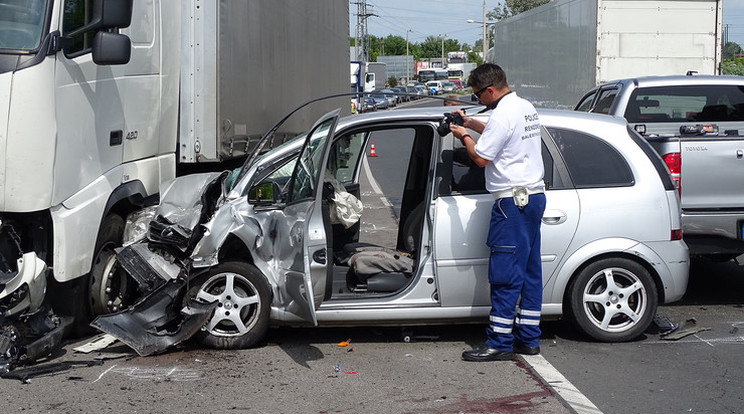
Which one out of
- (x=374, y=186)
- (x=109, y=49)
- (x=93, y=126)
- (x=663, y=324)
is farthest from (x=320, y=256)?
(x=374, y=186)

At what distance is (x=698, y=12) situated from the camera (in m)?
15.4

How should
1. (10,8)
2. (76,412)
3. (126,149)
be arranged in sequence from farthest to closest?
(126,149) < (10,8) < (76,412)

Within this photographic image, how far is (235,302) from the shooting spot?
6348mm

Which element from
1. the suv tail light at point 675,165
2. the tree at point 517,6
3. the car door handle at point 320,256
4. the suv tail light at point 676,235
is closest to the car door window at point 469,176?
the suv tail light at point 676,235

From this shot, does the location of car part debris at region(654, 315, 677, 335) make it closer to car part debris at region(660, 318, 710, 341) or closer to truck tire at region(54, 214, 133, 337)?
car part debris at region(660, 318, 710, 341)

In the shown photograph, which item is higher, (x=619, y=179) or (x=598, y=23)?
(x=598, y=23)

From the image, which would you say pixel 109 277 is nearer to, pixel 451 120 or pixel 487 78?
pixel 451 120

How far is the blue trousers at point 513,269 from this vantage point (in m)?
6.09

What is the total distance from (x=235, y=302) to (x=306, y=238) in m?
0.82

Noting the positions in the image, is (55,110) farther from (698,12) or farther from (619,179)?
(698,12)

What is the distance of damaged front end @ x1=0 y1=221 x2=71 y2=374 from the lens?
572 centimetres

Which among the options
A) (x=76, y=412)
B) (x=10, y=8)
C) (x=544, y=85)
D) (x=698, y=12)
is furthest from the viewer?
(x=544, y=85)

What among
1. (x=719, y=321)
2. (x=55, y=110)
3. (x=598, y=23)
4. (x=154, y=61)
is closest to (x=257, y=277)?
(x=55, y=110)

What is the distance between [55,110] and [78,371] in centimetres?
171
